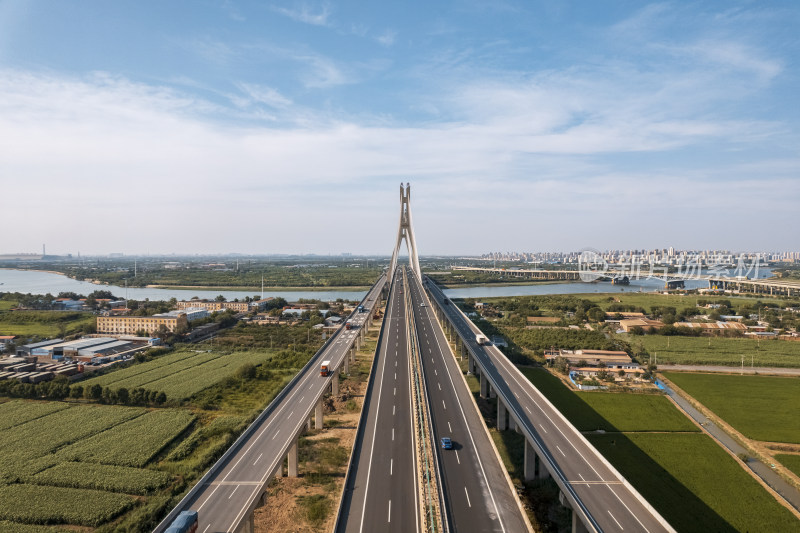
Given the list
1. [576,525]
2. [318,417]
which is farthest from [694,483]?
[318,417]

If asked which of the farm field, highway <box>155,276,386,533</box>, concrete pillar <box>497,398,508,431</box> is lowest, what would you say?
the farm field

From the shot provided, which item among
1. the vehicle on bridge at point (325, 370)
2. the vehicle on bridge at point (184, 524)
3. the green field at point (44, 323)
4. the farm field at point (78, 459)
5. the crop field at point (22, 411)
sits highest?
the vehicle on bridge at point (325, 370)

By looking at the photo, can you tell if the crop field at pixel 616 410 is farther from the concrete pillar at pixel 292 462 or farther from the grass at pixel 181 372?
the grass at pixel 181 372

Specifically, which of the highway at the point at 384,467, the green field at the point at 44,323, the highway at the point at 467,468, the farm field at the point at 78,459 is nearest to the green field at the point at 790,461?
the highway at the point at 467,468

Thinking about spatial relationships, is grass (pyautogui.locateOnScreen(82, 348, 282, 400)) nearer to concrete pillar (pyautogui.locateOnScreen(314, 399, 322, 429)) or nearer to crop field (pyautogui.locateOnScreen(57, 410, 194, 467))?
crop field (pyautogui.locateOnScreen(57, 410, 194, 467))

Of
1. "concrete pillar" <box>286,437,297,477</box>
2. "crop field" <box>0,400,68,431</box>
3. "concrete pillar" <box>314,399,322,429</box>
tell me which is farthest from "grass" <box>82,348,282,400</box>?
"concrete pillar" <box>286,437,297,477</box>

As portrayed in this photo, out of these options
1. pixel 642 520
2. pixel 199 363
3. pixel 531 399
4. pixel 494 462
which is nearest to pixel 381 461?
pixel 494 462

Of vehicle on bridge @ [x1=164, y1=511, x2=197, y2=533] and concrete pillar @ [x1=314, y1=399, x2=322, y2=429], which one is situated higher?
vehicle on bridge @ [x1=164, y1=511, x2=197, y2=533]
